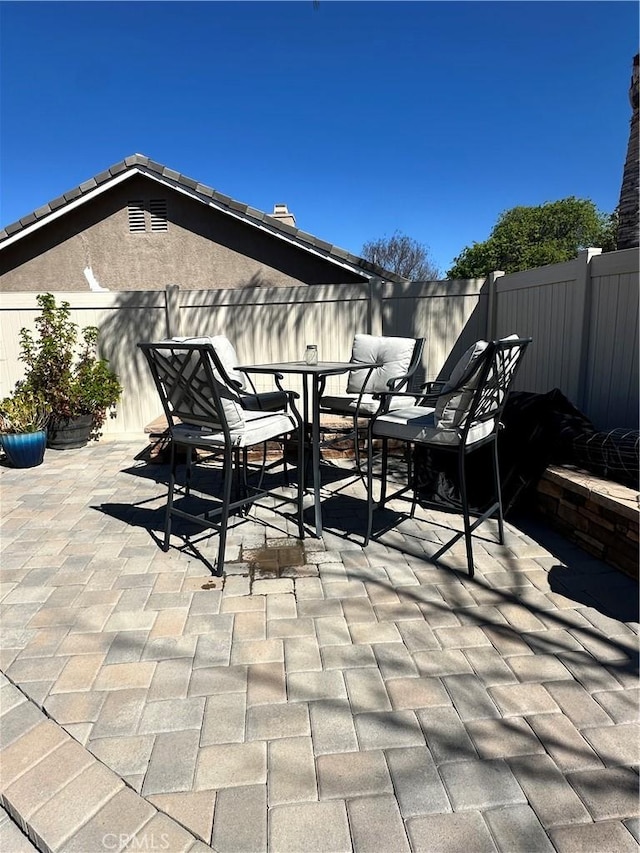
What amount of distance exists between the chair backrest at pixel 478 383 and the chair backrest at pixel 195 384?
1.09m

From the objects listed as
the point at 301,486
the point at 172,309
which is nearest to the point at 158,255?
the point at 172,309

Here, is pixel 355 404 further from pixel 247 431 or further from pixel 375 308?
pixel 375 308

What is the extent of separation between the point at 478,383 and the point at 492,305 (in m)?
3.50

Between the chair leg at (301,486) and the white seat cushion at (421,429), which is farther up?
the white seat cushion at (421,429)

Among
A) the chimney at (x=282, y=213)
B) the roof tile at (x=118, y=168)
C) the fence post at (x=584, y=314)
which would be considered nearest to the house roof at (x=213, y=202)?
the roof tile at (x=118, y=168)

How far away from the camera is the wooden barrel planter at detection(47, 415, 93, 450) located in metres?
5.24

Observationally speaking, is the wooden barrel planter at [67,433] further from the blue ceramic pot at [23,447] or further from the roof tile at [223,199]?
the roof tile at [223,199]

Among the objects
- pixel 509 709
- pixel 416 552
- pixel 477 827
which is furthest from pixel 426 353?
pixel 477 827

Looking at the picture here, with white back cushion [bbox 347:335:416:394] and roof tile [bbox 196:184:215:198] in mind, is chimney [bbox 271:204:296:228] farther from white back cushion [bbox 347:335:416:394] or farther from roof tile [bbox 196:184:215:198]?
white back cushion [bbox 347:335:416:394]

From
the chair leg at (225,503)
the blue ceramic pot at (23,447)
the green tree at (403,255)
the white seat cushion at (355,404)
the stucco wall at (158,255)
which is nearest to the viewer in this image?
the chair leg at (225,503)

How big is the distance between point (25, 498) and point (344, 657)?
305 cm

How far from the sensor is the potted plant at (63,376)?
5234mm

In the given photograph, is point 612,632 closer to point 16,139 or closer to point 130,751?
point 130,751

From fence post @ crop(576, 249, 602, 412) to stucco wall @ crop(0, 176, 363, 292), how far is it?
15.6 ft
